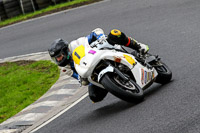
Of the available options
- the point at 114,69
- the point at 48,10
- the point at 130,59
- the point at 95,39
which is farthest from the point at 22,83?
the point at 48,10

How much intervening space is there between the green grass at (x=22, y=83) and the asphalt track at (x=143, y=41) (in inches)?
58.4

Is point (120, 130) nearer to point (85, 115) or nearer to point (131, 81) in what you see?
point (131, 81)

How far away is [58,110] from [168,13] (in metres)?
6.11

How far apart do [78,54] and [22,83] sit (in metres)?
5.12

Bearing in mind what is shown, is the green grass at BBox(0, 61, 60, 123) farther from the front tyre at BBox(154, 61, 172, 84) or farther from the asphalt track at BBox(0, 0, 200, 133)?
the front tyre at BBox(154, 61, 172, 84)

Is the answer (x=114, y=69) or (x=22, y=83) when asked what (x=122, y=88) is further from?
(x=22, y=83)

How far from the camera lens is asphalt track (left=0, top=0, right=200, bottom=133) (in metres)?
6.40

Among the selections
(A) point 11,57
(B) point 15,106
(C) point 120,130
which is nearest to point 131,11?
(A) point 11,57

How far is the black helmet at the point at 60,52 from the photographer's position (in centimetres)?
739

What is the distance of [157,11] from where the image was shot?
565 inches

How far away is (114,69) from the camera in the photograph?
6996 millimetres

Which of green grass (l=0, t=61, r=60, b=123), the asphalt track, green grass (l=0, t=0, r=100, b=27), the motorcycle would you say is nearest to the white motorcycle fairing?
the motorcycle

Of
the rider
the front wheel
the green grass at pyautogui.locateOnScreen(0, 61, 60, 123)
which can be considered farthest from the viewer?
the green grass at pyautogui.locateOnScreen(0, 61, 60, 123)

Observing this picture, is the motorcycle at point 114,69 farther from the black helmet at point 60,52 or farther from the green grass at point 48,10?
the green grass at point 48,10
